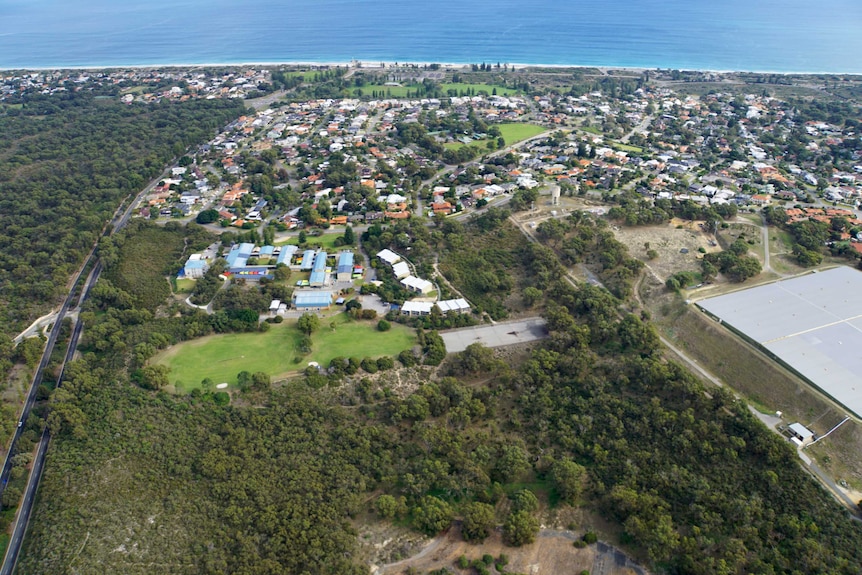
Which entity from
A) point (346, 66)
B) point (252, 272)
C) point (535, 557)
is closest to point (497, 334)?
point (535, 557)

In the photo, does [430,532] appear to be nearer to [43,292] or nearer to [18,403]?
[18,403]

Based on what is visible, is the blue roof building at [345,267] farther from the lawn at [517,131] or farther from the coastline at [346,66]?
the coastline at [346,66]

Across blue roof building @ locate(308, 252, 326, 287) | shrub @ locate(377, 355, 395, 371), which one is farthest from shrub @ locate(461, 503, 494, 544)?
blue roof building @ locate(308, 252, 326, 287)

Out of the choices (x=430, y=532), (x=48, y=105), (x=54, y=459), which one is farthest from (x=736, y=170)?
(x=48, y=105)

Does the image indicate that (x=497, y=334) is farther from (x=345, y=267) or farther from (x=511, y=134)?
(x=511, y=134)

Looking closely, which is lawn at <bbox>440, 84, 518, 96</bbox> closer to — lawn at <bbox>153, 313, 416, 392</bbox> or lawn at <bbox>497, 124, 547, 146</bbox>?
lawn at <bbox>497, 124, 547, 146</bbox>
